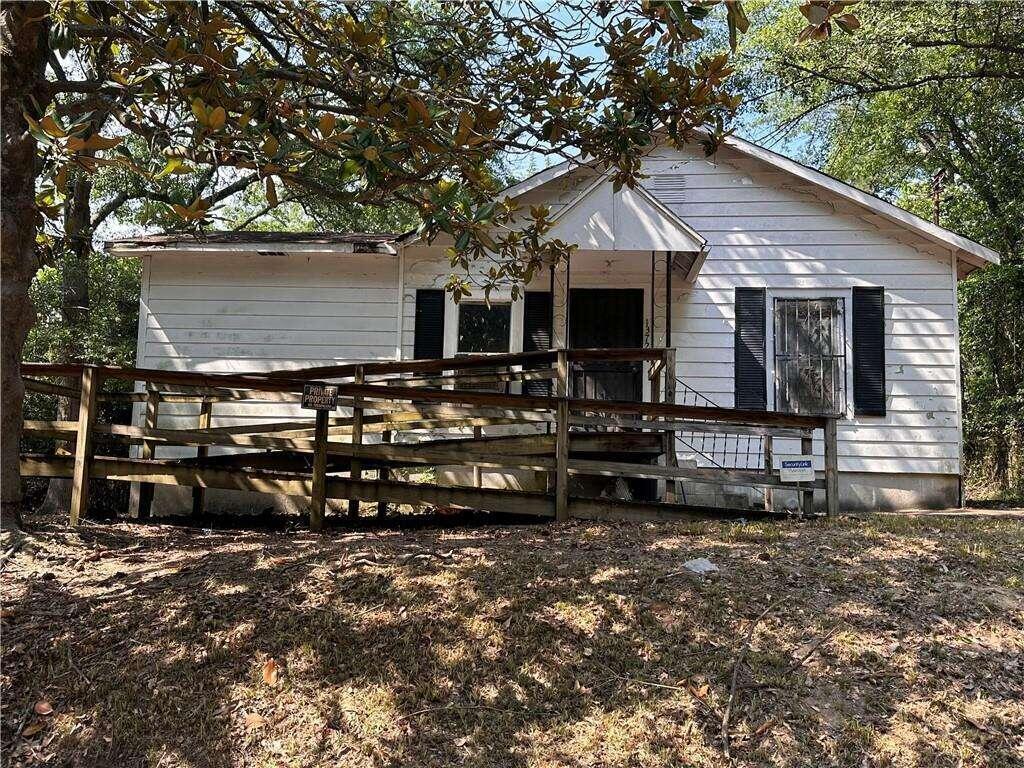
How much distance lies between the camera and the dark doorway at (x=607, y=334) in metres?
9.44

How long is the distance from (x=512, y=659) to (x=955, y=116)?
1771 cm

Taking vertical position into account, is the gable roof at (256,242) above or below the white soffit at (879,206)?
below

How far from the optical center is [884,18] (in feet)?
39.0

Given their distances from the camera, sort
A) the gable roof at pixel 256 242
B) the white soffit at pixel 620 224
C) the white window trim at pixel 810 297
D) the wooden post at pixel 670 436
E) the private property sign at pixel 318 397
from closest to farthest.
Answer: the private property sign at pixel 318 397, the wooden post at pixel 670 436, the white soffit at pixel 620 224, the white window trim at pixel 810 297, the gable roof at pixel 256 242

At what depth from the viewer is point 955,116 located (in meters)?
15.5

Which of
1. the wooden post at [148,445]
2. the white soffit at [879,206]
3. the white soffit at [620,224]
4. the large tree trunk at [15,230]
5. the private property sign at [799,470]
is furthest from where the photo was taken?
the white soffit at [879,206]

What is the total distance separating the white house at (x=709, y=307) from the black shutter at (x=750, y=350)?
0.02 metres

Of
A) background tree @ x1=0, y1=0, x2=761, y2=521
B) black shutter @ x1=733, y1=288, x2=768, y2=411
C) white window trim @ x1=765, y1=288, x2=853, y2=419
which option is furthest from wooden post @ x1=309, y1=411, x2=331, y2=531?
white window trim @ x1=765, y1=288, x2=853, y2=419

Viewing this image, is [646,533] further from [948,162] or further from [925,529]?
[948,162]

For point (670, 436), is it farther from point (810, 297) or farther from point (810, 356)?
point (810, 297)

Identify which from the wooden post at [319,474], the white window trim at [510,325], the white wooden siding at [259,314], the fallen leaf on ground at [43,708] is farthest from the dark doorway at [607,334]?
the fallen leaf on ground at [43,708]

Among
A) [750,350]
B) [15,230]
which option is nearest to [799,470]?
[750,350]

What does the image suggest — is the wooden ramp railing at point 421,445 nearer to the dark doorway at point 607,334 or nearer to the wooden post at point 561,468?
the wooden post at point 561,468

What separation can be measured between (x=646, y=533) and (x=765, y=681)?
2.40 m
